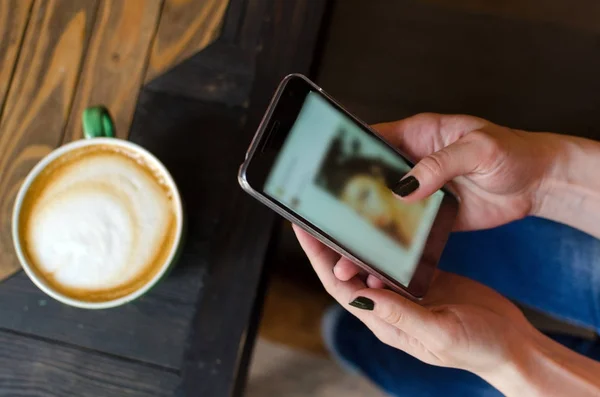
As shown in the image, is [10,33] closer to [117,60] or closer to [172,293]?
[117,60]

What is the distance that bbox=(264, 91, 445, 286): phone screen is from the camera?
0.42m

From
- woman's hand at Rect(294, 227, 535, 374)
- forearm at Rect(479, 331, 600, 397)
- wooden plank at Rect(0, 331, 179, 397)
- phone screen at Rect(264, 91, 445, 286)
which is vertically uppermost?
phone screen at Rect(264, 91, 445, 286)

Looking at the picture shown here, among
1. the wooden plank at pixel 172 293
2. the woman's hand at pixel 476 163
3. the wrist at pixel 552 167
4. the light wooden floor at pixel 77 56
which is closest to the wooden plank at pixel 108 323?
the wooden plank at pixel 172 293

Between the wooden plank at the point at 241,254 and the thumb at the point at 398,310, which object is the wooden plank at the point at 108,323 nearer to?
the wooden plank at the point at 241,254

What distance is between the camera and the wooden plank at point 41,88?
483 mm

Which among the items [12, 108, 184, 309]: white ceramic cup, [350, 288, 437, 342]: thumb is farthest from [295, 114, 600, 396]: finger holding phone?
[12, 108, 184, 309]: white ceramic cup

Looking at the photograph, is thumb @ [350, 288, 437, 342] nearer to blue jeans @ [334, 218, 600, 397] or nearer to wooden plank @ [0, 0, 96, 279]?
blue jeans @ [334, 218, 600, 397]

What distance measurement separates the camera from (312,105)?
0.43 meters

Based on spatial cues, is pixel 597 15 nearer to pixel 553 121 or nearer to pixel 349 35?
pixel 553 121

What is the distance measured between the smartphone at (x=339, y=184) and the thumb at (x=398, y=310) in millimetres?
27

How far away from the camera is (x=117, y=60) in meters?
0.50

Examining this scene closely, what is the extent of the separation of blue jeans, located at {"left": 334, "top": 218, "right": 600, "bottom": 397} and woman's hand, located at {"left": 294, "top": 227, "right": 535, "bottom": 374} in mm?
83

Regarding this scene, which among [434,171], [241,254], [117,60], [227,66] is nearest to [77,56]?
[117,60]

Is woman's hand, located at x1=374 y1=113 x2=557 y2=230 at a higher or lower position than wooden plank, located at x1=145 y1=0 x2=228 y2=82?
lower
